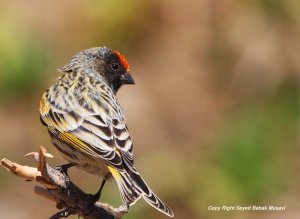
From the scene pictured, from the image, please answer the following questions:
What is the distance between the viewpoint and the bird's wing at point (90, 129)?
6.68 m

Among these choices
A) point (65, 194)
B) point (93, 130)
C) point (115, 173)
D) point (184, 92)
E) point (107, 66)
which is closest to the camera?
point (65, 194)

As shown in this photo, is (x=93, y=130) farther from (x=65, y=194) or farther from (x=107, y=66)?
(x=107, y=66)

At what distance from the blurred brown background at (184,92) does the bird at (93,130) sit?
295 cm

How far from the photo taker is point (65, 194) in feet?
21.1

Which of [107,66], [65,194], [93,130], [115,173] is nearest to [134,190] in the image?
[115,173]

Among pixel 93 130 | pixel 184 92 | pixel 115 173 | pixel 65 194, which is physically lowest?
pixel 65 194

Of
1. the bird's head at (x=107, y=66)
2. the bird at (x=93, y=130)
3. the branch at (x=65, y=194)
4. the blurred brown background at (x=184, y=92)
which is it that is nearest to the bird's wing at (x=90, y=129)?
the bird at (x=93, y=130)

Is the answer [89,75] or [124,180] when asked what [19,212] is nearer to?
[89,75]

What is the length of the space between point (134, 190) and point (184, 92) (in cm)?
764

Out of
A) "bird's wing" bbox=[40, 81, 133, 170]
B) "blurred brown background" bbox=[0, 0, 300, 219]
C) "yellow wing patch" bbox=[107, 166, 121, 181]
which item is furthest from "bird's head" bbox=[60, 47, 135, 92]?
"blurred brown background" bbox=[0, 0, 300, 219]

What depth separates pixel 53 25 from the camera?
1414 centimetres

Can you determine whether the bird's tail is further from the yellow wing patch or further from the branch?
the branch

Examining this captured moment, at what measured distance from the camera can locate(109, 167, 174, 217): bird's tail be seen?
6.31 m

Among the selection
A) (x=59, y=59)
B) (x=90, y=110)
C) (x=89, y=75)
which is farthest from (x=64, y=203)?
(x=59, y=59)
